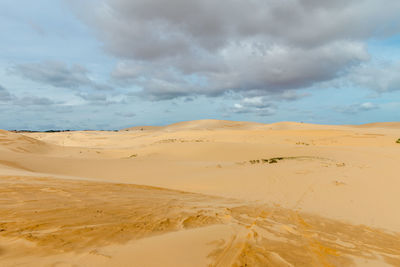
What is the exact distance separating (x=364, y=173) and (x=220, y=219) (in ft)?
25.4

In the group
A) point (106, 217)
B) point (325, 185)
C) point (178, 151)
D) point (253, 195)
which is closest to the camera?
point (106, 217)

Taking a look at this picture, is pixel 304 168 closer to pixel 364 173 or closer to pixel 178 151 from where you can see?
pixel 364 173

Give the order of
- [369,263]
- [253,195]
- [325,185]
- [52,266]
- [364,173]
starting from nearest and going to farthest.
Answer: [52,266] → [369,263] → [253,195] → [325,185] → [364,173]

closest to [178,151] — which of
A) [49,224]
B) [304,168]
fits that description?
[304,168]

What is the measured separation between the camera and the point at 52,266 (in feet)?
6.95

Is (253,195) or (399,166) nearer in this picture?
(253,195)

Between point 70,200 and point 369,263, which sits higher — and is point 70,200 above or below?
above

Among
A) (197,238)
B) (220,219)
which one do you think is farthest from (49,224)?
(220,219)

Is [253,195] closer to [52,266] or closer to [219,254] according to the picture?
[219,254]

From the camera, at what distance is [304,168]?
10789mm

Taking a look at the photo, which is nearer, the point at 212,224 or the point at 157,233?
the point at 157,233

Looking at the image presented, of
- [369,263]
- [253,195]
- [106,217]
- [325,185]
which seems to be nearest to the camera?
[369,263]

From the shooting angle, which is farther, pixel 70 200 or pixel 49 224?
pixel 70 200

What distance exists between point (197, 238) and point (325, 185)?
21.5 feet
